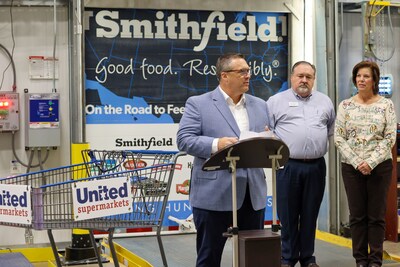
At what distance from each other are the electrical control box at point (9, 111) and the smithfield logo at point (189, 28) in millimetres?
1093

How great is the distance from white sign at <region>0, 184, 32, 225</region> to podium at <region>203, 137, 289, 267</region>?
43.9 inches

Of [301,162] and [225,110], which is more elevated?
[225,110]

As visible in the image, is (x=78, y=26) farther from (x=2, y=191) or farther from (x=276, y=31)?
(x=2, y=191)

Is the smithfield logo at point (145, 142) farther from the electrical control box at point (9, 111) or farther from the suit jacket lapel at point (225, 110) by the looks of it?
the suit jacket lapel at point (225, 110)

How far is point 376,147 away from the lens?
568 cm

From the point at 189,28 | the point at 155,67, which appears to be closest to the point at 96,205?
the point at 155,67

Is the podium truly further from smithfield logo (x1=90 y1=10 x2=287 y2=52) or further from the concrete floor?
smithfield logo (x1=90 y1=10 x2=287 y2=52)

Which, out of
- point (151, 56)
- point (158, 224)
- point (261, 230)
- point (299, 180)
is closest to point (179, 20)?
point (151, 56)

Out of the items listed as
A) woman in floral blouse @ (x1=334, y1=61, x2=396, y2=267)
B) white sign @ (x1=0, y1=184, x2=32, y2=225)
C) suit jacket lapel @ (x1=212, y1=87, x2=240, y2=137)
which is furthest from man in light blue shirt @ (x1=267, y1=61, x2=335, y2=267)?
white sign @ (x1=0, y1=184, x2=32, y2=225)

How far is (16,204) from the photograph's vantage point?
438 cm

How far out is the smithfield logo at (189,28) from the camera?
7.78m

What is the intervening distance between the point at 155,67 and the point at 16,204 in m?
3.77

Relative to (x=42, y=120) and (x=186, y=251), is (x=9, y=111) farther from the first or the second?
(x=186, y=251)

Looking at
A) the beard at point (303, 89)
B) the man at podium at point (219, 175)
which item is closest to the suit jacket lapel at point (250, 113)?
the man at podium at point (219, 175)
